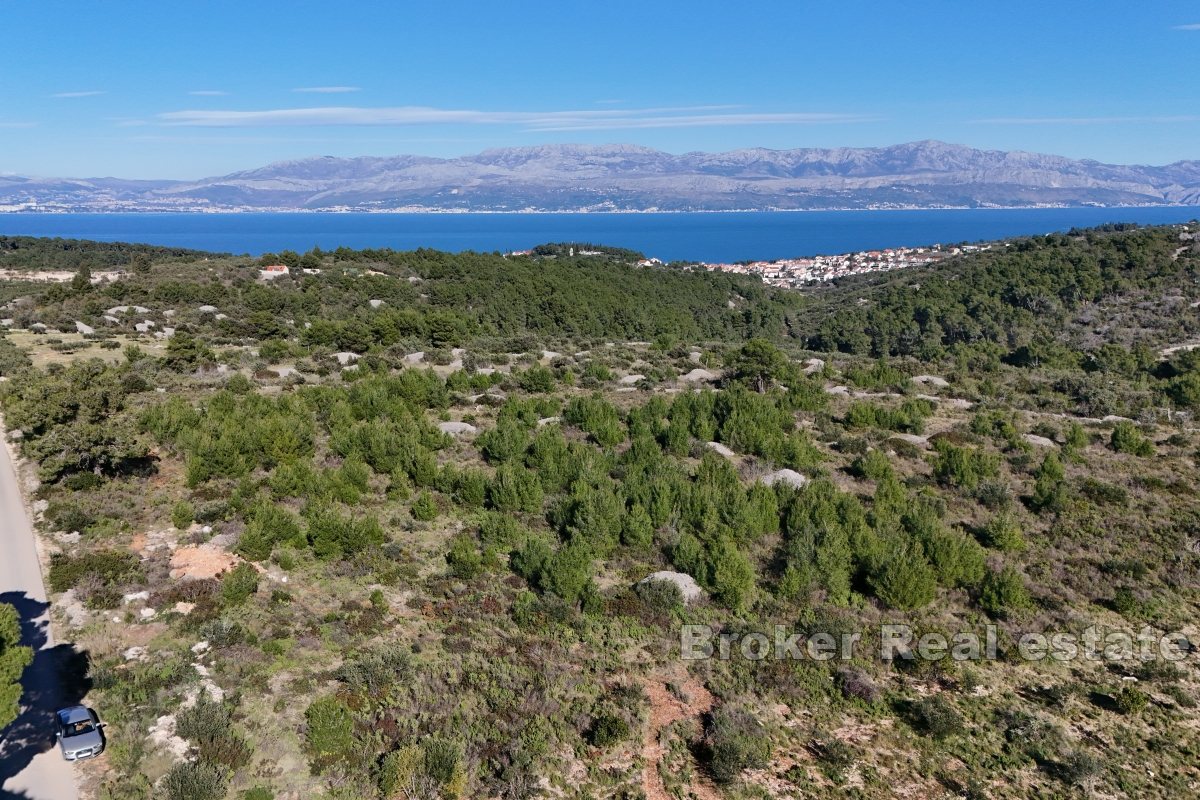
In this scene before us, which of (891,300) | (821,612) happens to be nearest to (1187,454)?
(821,612)

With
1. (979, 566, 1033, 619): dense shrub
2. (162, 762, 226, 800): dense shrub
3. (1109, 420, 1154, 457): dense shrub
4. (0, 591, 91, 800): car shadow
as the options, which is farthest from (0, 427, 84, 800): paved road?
(1109, 420, 1154, 457): dense shrub

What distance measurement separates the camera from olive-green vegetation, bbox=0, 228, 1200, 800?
47.5 ft

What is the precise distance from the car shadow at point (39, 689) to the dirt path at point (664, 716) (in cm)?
1171

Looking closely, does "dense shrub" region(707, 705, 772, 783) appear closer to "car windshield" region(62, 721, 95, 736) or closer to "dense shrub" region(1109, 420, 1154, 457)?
"car windshield" region(62, 721, 95, 736)

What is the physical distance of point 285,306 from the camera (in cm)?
6425

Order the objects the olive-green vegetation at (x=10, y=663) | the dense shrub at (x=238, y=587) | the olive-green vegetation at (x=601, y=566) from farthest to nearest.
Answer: the dense shrub at (x=238, y=587) → the olive-green vegetation at (x=601, y=566) → the olive-green vegetation at (x=10, y=663)

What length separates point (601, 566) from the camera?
22.5m

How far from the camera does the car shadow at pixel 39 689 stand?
13.2 meters

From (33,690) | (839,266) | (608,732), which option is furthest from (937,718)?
(839,266)

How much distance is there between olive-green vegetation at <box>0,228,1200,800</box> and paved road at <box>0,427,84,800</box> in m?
0.72

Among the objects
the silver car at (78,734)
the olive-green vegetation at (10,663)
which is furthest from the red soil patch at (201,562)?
the olive-green vegetation at (10,663)

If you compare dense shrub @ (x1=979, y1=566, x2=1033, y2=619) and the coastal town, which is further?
the coastal town

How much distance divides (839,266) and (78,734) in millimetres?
146949

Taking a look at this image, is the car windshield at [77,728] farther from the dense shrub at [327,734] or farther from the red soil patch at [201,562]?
the red soil patch at [201,562]
